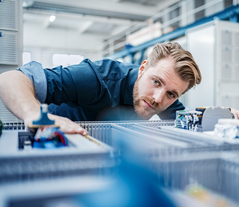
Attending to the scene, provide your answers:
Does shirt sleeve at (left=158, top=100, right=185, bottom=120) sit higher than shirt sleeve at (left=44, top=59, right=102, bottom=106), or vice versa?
shirt sleeve at (left=44, top=59, right=102, bottom=106)

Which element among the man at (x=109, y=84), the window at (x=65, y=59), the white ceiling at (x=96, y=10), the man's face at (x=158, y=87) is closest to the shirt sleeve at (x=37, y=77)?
the man at (x=109, y=84)

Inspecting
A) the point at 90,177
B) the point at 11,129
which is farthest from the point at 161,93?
the point at 90,177

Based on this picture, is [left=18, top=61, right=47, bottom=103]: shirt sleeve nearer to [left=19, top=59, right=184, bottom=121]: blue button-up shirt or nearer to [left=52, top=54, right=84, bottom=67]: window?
[left=19, top=59, right=184, bottom=121]: blue button-up shirt

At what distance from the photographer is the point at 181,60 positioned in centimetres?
101

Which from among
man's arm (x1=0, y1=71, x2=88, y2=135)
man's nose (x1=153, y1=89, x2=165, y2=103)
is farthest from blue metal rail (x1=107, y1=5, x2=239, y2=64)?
man's arm (x1=0, y1=71, x2=88, y2=135)

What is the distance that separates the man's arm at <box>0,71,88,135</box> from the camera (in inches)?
21.6

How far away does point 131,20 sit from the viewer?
24.4 ft

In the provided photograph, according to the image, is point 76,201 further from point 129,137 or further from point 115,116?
point 115,116

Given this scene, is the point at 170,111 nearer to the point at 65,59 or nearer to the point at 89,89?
the point at 89,89

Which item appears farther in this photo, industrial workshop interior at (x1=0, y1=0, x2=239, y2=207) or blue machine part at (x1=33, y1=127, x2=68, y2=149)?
blue machine part at (x1=33, y1=127, x2=68, y2=149)

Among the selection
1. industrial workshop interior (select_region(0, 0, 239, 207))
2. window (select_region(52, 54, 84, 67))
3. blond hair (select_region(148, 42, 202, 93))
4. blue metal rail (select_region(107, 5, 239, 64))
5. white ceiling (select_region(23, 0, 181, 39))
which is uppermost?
white ceiling (select_region(23, 0, 181, 39))

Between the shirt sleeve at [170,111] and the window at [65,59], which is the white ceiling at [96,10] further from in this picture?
the shirt sleeve at [170,111]

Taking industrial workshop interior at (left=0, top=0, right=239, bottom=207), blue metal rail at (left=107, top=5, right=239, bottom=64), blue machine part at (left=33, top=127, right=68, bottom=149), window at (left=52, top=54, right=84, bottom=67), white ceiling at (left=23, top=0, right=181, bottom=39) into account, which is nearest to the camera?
industrial workshop interior at (left=0, top=0, right=239, bottom=207)

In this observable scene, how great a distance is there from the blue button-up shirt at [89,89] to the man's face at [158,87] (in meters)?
0.11
